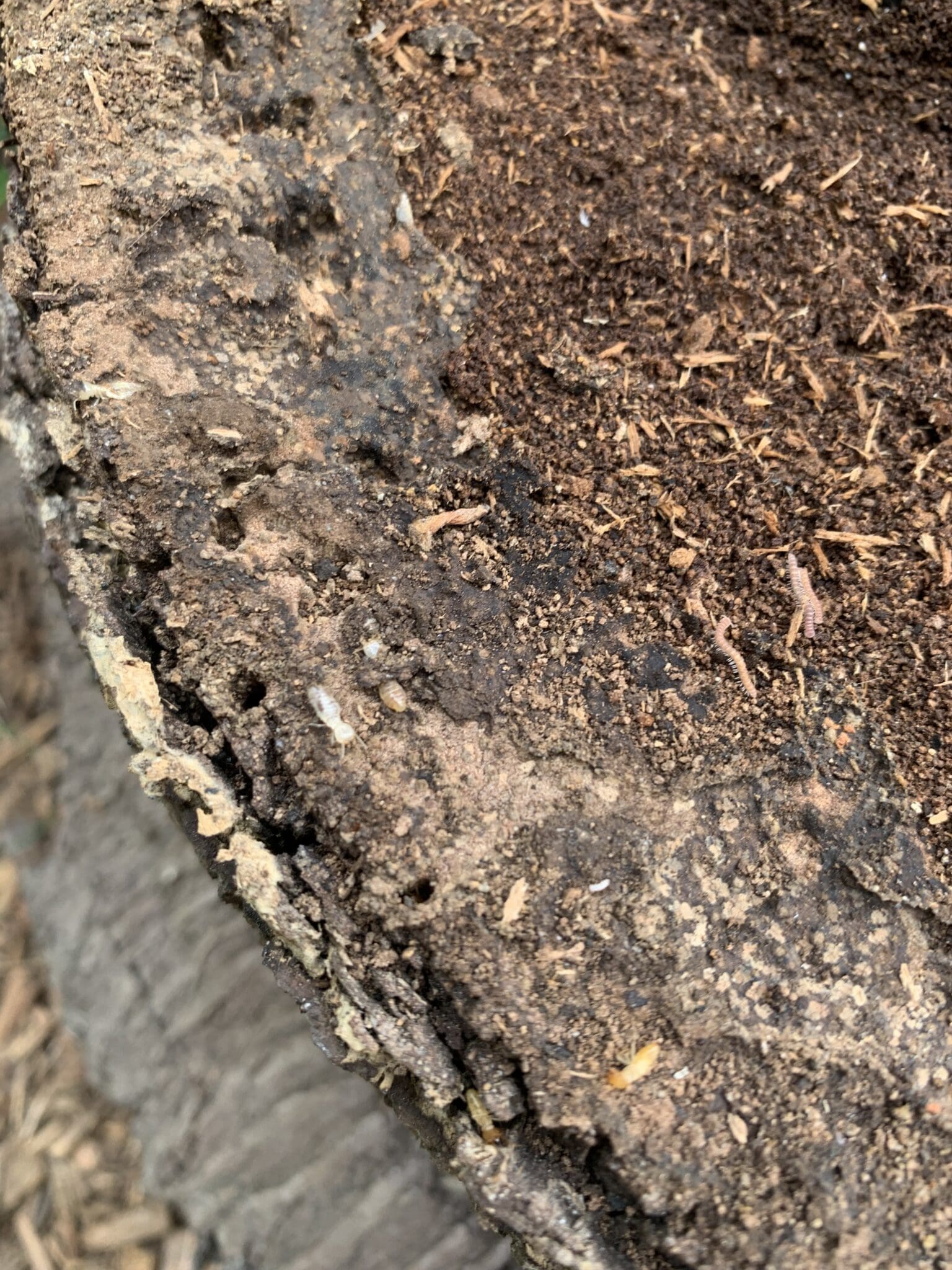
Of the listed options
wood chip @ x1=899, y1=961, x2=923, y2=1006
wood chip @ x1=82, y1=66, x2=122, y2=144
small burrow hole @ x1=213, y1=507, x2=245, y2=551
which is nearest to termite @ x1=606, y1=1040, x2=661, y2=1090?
wood chip @ x1=899, y1=961, x2=923, y2=1006

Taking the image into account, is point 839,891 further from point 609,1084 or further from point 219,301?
point 219,301

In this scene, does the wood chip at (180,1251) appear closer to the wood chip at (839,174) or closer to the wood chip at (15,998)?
the wood chip at (15,998)

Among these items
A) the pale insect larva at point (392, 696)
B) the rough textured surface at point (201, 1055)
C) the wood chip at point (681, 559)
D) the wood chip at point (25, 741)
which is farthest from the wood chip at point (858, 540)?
the wood chip at point (25, 741)

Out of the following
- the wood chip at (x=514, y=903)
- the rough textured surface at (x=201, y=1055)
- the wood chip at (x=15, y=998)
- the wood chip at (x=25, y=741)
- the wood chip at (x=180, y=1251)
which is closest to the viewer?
the wood chip at (x=514, y=903)

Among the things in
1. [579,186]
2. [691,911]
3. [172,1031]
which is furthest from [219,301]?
[172,1031]

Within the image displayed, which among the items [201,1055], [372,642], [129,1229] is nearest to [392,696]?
[372,642]

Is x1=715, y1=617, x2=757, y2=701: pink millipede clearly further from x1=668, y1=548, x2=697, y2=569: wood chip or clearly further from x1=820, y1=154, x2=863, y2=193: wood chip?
x1=820, y1=154, x2=863, y2=193: wood chip
